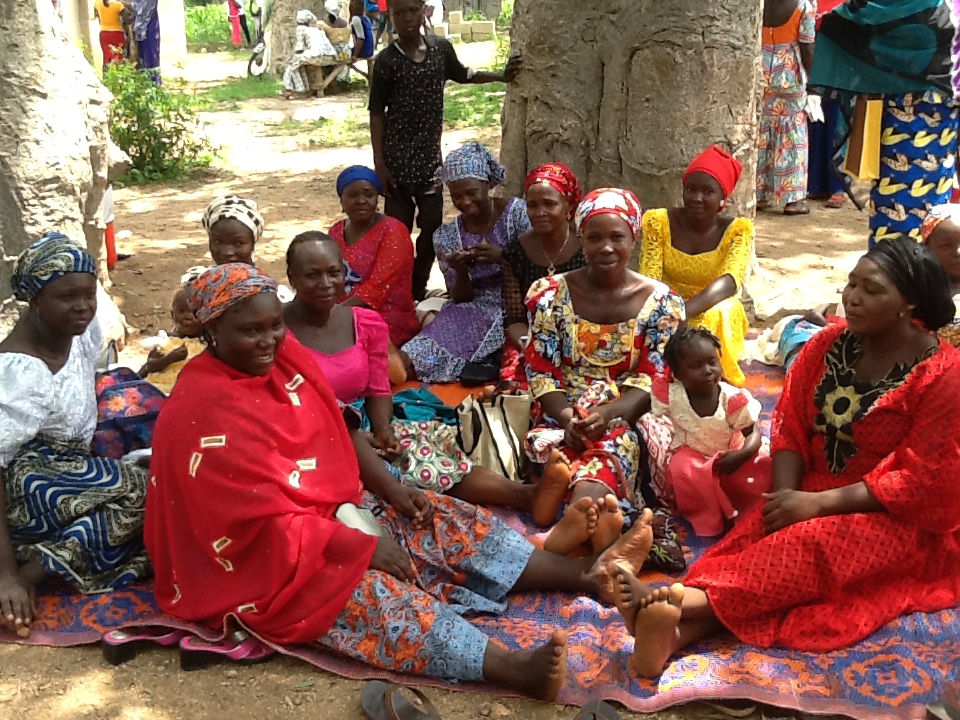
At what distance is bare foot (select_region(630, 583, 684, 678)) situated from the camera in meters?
2.73

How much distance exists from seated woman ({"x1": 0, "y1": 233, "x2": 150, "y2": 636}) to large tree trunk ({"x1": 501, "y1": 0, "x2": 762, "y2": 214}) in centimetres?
324

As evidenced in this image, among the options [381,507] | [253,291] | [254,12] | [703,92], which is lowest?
[381,507]

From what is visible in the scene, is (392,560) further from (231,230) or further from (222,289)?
(231,230)

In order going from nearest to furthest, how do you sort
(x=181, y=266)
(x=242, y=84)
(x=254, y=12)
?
(x=181, y=266) < (x=242, y=84) < (x=254, y=12)

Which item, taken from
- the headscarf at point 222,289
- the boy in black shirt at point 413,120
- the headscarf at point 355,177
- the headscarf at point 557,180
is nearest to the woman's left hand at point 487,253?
the headscarf at point 557,180

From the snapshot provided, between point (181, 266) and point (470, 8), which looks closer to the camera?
point (181, 266)

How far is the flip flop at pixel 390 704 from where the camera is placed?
2660 mm

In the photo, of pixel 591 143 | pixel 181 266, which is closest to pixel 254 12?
pixel 181 266

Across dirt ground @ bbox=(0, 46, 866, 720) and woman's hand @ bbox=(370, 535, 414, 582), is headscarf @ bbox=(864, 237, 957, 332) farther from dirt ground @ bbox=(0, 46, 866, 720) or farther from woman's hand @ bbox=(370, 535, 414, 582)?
woman's hand @ bbox=(370, 535, 414, 582)

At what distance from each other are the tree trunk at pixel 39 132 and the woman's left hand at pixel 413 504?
285 cm

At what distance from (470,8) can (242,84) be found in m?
8.72

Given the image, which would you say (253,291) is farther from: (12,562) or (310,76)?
(310,76)

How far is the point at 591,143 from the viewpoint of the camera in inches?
231

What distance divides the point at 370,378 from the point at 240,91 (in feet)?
42.4
